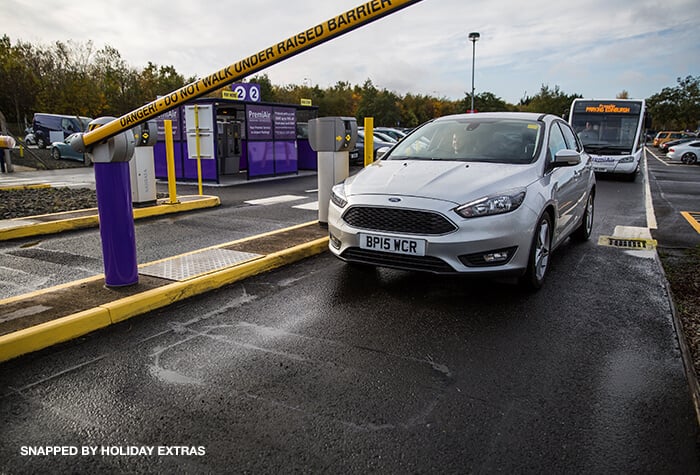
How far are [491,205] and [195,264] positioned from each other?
2943 millimetres

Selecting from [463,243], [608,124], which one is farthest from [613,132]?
[463,243]

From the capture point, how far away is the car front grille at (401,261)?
4203mm

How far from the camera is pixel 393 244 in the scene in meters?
4.30

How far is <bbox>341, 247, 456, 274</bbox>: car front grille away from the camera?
4.20 m

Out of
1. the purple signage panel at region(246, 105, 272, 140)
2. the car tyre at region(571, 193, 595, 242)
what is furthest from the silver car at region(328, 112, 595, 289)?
the purple signage panel at region(246, 105, 272, 140)

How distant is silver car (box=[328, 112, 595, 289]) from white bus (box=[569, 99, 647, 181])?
12412mm

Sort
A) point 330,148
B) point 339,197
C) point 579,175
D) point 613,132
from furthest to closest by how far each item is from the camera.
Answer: point 613,132 → point 330,148 → point 579,175 → point 339,197

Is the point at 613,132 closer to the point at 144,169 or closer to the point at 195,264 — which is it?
the point at 144,169

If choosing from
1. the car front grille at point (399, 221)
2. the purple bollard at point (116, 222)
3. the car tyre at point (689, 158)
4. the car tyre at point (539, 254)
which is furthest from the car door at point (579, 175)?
the car tyre at point (689, 158)

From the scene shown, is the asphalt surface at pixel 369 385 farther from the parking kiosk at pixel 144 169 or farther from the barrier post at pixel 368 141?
the parking kiosk at pixel 144 169

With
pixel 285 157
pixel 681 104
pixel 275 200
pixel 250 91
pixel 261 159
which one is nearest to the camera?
pixel 275 200

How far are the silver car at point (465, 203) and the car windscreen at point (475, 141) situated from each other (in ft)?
0.03

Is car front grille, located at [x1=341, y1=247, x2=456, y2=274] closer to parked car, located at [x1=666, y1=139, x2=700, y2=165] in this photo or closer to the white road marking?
the white road marking

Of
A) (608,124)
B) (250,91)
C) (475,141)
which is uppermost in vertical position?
(250,91)
